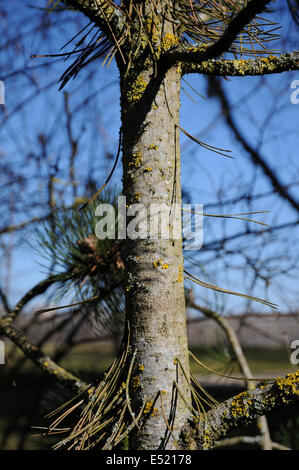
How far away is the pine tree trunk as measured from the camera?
475 mm

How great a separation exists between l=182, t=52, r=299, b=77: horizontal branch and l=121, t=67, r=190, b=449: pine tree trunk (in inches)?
2.0

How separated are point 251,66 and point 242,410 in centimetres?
46

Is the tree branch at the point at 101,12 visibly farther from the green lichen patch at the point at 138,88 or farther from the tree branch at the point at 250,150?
the tree branch at the point at 250,150

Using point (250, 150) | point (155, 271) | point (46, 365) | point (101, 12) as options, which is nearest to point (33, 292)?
point (46, 365)

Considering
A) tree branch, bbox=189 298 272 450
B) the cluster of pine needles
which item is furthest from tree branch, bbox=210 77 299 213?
the cluster of pine needles

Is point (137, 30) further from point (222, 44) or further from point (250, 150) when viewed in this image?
point (250, 150)

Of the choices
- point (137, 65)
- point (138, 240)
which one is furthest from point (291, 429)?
point (137, 65)

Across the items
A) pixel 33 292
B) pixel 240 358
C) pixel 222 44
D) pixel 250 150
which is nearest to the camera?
pixel 222 44

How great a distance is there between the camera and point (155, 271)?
50 cm

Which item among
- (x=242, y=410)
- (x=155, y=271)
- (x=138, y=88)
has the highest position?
(x=138, y=88)

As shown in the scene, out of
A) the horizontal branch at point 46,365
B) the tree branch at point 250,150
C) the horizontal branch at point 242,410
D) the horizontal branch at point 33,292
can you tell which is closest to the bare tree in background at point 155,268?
the horizontal branch at point 242,410

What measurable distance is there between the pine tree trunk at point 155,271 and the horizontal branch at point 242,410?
33 millimetres

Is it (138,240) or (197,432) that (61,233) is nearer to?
(138,240)

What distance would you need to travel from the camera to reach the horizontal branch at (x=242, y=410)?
466 millimetres
